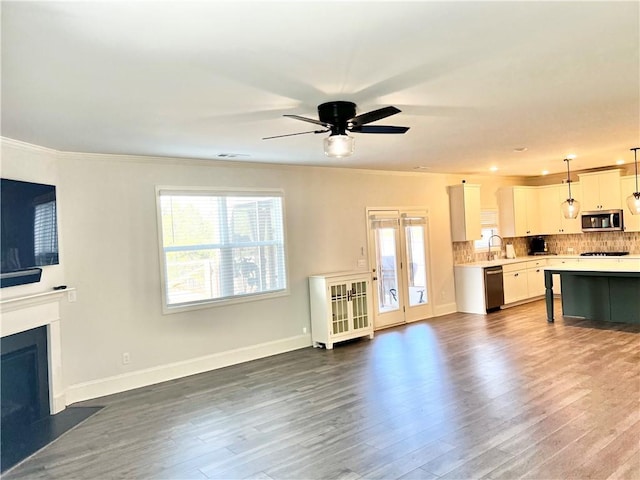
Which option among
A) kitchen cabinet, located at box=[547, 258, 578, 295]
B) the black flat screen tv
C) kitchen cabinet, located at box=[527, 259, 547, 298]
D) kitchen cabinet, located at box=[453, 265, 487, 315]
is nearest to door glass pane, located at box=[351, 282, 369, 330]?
kitchen cabinet, located at box=[453, 265, 487, 315]

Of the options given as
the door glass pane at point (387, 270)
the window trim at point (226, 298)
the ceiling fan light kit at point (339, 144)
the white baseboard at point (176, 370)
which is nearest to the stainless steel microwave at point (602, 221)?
the door glass pane at point (387, 270)

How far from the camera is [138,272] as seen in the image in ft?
16.8

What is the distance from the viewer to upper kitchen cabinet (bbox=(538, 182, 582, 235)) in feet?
30.1

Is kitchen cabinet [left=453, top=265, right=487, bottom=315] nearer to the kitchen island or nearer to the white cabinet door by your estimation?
the kitchen island

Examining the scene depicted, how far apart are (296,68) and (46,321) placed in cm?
342

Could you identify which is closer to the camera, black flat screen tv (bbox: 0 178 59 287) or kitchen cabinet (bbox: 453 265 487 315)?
black flat screen tv (bbox: 0 178 59 287)

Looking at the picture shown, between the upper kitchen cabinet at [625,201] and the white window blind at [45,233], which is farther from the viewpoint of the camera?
the upper kitchen cabinet at [625,201]

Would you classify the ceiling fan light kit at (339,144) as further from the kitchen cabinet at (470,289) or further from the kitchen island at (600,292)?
the kitchen cabinet at (470,289)

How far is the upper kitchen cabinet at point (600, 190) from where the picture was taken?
8.34m

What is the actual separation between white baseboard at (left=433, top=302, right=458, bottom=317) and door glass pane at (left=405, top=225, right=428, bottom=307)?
0.99 feet

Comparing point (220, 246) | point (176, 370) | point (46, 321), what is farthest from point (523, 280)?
point (46, 321)

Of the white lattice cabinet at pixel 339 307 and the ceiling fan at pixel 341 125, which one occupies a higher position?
the ceiling fan at pixel 341 125

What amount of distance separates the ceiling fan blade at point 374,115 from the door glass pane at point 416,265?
15.9 ft

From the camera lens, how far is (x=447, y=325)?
7.44m
